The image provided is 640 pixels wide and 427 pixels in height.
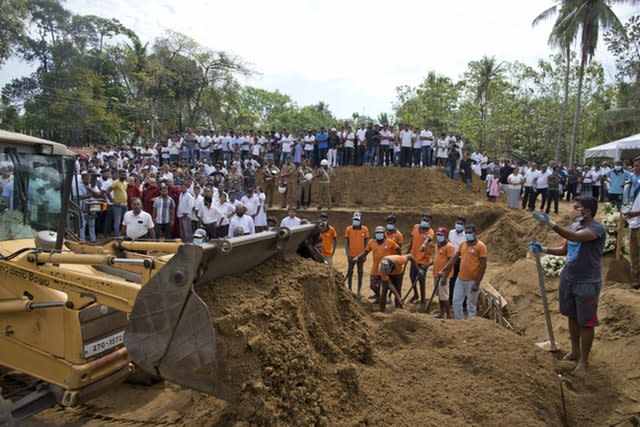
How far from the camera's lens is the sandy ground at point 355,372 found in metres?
3.72

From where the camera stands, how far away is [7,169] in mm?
4938

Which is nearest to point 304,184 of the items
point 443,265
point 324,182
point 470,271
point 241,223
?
point 324,182

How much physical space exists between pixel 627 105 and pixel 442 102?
48.4 feet

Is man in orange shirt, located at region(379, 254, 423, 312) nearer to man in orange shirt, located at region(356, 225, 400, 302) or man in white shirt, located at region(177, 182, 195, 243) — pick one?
man in orange shirt, located at region(356, 225, 400, 302)

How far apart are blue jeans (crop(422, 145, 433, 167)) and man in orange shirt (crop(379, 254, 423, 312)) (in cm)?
1250

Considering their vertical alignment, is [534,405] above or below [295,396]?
below

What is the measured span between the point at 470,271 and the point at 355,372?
476 centimetres

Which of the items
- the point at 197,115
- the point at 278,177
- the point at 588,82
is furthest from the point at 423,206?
the point at 588,82

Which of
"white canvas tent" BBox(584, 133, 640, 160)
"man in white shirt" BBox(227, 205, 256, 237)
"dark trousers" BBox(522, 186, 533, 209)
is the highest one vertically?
"white canvas tent" BBox(584, 133, 640, 160)

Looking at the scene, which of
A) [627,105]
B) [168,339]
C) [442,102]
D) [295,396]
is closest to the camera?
[168,339]

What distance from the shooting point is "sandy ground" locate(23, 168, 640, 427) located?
3717 millimetres

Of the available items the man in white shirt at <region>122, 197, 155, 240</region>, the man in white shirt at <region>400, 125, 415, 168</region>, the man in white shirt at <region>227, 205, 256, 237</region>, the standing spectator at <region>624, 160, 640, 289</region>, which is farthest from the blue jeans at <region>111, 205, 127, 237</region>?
the standing spectator at <region>624, 160, 640, 289</region>

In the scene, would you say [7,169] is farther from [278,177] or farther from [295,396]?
[278,177]

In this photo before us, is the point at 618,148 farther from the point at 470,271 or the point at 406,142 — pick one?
the point at 470,271
